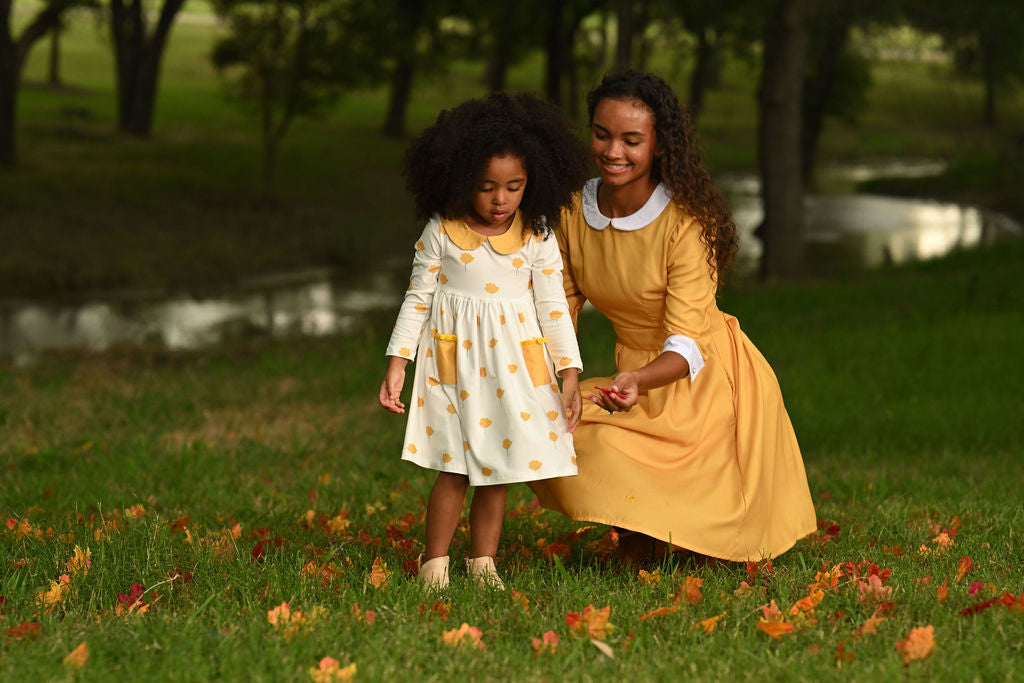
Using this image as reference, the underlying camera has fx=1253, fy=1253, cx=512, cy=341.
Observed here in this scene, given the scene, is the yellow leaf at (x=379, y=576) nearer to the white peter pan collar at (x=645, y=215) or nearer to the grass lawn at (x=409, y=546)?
the grass lawn at (x=409, y=546)

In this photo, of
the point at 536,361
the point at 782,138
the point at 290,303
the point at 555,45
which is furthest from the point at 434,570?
the point at 555,45

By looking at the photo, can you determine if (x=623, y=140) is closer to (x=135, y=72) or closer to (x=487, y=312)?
(x=487, y=312)

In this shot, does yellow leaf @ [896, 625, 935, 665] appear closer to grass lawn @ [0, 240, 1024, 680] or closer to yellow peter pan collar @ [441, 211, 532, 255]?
grass lawn @ [0, 240, 1024, 680]

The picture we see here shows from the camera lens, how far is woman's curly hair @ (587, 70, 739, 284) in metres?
4.30

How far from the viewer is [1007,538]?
193 inches

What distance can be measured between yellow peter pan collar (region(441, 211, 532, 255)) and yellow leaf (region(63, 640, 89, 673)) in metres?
1.66

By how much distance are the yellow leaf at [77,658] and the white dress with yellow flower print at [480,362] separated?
1.19m

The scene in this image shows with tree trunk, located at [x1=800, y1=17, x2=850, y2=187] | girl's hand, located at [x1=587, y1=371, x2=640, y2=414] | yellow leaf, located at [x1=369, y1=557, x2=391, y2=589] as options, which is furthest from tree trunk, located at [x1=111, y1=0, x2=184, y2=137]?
girl's hand, located at [x1=587, y1=371, x2=640, y2=414]

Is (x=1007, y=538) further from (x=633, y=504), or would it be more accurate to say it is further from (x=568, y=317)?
(x=568, y=317)

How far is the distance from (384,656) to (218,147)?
2946 centimetres

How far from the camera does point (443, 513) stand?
13.8 ft

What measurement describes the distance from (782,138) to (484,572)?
12.6 metres

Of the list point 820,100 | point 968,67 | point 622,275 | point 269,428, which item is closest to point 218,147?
point 820,100

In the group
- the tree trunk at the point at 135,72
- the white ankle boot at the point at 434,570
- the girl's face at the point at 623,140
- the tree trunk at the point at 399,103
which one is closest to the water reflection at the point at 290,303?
the girl's face at the point at 623,140
